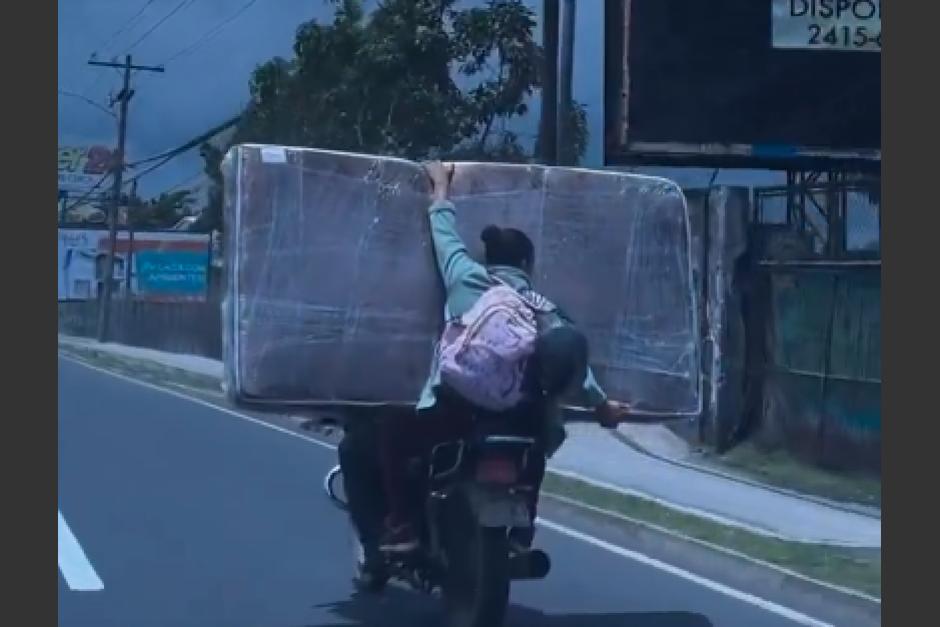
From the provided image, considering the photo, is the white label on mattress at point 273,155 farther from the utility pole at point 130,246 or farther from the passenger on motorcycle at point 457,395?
the utility pole at point 130,246

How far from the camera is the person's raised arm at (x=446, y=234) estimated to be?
804 cm

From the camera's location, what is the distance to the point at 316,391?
8.17 m

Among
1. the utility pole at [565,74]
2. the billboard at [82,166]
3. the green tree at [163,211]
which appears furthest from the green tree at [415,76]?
the billboard at [82,166]

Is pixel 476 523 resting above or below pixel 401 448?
below

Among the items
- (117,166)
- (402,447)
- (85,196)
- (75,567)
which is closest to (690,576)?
(402,447)

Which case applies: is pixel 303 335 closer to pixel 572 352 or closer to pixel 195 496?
pixel 572 352

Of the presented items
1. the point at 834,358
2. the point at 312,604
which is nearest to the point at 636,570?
the point at 312,604

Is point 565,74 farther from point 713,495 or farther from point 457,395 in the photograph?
point 457,395

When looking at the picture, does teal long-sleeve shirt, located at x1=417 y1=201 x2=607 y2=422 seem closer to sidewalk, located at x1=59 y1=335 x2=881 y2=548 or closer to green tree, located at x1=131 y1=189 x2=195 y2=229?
sidewalk, located at x1=59 y1=335 x2=881 y2=548

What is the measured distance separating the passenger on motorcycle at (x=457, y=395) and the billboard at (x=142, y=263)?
164ft

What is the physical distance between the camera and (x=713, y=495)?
14.1 metres

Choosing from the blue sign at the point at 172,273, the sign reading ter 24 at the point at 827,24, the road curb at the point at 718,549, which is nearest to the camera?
the road curb at the point at 718,549

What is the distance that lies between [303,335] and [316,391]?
0.85 feet

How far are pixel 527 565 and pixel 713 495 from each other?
6.41 m
